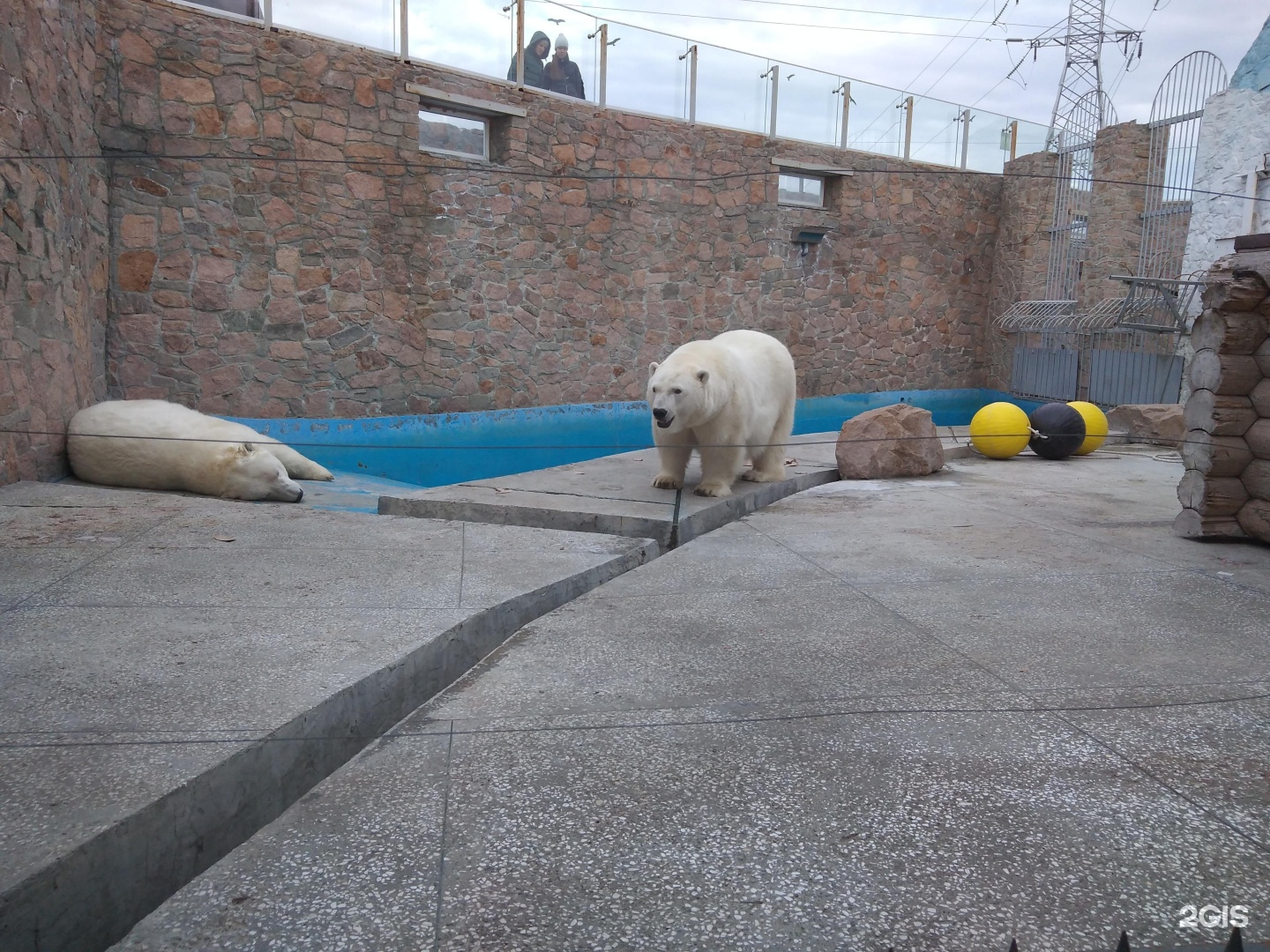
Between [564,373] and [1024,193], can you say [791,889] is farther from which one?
[1024,193]

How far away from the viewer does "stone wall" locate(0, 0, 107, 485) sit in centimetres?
437

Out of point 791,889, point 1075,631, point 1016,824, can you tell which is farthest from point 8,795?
point 1075,631

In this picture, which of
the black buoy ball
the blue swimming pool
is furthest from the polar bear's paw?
the black buoy ball

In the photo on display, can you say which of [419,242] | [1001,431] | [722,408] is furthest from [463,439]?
[1001,431]

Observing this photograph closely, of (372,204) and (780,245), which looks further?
(780,245)

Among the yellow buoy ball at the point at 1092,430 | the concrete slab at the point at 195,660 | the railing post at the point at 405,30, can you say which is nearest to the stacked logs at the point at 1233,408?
the concrete slab at the point at 195,660

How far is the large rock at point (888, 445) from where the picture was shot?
605cm

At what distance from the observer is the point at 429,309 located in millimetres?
8055

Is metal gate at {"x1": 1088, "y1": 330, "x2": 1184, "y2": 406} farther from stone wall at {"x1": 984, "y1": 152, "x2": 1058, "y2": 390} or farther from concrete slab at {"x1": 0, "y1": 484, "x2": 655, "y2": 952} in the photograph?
concrete slab at {"x1": 0, "y1": 484, "x2": 655, "y2": 952}

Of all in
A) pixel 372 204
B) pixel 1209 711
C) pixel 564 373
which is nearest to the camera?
pixel 1209 711

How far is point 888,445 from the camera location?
6059mm

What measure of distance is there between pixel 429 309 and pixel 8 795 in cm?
682

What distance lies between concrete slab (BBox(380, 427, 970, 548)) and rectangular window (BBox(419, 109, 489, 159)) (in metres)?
3.92

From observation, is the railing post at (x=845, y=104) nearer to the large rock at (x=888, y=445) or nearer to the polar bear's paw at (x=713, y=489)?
the large rock at (x=888, y=445)
